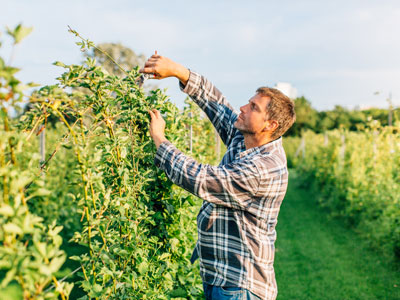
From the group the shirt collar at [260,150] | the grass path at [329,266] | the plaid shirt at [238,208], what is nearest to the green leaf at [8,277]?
the plaid shirt at [238,208]

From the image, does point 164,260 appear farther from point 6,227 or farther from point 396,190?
point 396,190

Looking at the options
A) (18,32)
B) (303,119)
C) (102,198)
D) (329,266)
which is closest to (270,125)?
(102,198)

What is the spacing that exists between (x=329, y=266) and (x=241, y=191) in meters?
4.81

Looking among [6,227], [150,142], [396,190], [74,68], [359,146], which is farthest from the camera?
[359,146]

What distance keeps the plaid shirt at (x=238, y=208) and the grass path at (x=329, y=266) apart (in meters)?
3.15

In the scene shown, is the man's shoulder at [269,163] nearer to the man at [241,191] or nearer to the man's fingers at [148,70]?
the man at [241,191]

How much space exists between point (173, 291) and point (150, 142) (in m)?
1.09

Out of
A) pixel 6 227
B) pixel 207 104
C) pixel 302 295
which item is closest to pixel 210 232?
pixel 207 104

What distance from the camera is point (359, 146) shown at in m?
10.8

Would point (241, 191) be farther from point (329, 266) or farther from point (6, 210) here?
point (329, 266)

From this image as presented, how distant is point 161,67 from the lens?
2.17 metres

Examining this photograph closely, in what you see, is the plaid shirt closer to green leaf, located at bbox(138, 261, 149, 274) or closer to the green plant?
the green plant

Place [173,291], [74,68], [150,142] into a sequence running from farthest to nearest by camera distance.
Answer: [173,291] → [150,142] → [74,68]

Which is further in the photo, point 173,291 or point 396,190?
point 396,190
